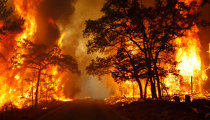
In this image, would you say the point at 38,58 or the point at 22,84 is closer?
the point at 38,58

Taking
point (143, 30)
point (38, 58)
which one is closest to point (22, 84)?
point (38, 58)

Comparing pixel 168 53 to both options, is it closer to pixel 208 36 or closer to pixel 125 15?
pixel 125 15

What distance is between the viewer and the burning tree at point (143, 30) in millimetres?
17812

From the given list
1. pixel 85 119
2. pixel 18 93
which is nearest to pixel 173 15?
pixel 85 119

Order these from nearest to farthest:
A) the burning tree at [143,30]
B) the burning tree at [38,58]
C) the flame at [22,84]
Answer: the burning tree at [143,30] < the burning tree at [38,58] < the flame at [22,84]

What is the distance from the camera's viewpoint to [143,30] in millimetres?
19375

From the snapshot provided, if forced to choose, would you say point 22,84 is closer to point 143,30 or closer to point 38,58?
point 38,58

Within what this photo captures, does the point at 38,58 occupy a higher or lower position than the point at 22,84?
higher

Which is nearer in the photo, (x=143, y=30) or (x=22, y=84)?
(x=143, y=30)

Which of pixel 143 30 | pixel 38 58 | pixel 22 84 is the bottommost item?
pixel 22 84

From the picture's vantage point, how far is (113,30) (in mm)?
20188

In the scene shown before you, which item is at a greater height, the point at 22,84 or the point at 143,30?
the point at 143,30

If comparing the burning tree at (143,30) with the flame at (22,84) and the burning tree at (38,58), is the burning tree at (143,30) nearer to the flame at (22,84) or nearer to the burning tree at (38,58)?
the burning tree at (38,58)

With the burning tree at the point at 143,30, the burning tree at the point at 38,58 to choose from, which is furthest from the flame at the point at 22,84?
the burning tree at the point at 143,30
